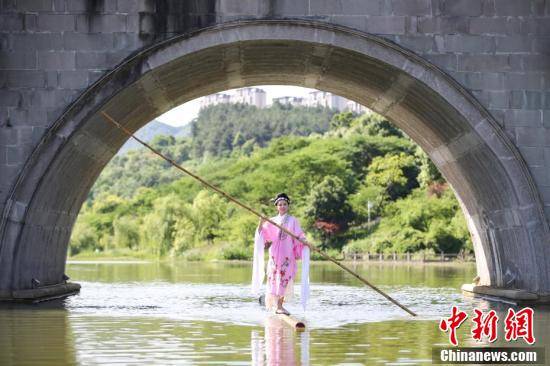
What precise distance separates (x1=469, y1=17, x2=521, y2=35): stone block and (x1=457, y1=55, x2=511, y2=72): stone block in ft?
1.18

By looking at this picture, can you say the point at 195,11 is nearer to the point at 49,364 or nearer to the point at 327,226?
the point at 49,364

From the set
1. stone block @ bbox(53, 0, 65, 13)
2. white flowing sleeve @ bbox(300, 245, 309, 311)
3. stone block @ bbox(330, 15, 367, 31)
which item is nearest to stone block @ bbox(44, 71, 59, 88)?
stone block @ bbox(53, 0, 65, 13)

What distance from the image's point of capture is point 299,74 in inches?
739

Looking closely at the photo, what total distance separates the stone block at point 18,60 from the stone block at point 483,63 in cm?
599

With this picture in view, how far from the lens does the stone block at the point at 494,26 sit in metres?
16.6

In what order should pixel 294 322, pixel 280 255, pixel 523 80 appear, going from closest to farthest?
pixel 294 322 < pixel 280 255 < pixel 523 80

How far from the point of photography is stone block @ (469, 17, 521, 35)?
16641mm

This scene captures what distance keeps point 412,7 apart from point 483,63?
4.19 ft

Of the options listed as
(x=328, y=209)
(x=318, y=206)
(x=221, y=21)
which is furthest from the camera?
(x=328, y=209)

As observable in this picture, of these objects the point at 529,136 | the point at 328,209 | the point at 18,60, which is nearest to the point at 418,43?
the point at 529,136

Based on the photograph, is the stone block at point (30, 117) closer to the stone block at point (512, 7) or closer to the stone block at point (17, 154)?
the stone block at point (17, 154)

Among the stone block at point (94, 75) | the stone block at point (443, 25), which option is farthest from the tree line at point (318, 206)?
the stone block at point (94, 75)

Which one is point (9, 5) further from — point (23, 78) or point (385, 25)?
point (385, 25)

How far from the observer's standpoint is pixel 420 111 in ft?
58.4
